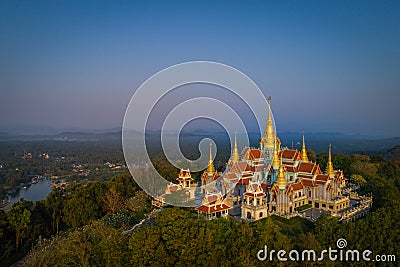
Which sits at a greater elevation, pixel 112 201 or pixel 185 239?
pixel 185 239

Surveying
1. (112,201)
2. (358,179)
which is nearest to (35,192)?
(112,201)

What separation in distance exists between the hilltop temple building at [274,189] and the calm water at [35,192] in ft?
105

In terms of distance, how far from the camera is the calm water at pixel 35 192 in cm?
4772

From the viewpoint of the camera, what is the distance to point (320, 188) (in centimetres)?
2409

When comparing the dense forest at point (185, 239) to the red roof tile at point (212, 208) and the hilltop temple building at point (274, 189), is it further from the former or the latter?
the hilltop temple building at point (274, 189)

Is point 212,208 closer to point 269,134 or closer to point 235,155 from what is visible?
point 235,155

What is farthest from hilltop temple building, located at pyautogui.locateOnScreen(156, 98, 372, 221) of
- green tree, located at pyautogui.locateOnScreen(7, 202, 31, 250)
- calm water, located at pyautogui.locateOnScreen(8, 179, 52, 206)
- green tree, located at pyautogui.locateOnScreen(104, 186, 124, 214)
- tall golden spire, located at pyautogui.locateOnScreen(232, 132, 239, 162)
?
calm water, located at pyautogui.locateOnScreen(8, 179, 52, 206)

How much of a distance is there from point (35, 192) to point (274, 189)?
43.2m

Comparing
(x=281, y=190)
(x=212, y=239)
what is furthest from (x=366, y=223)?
(x=212, y=239)

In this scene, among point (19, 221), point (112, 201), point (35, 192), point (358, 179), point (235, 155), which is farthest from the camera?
point (35, 192)

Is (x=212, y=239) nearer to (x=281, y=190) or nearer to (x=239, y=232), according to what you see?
(x=239, y=232)

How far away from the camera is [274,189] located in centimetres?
2266

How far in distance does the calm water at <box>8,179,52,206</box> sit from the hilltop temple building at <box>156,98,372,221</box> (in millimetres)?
32153

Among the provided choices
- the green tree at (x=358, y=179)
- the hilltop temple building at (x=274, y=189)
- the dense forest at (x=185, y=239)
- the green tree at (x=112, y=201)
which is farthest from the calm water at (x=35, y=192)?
the green tree at (x=358, y=179)
